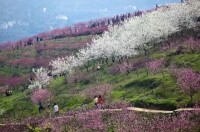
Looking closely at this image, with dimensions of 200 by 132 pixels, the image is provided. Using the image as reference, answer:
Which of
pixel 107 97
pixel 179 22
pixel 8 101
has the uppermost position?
pixel 179 22

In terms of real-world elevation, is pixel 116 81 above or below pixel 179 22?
below

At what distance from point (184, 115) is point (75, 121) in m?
19.2

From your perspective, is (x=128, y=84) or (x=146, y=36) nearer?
(x=128, y=84)

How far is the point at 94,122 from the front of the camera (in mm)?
62750

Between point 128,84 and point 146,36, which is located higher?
point 146,36

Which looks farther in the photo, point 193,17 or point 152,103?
point 193,17

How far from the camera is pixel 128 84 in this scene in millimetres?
99688

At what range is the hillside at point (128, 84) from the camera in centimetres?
6269

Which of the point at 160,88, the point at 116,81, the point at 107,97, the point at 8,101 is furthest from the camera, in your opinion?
the point at 8,101

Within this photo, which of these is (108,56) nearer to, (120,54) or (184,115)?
(120,54)

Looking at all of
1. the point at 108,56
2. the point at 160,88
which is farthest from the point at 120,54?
the point at 160,88

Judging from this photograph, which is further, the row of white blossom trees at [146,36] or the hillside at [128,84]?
the row of white blossom trees at [146,36]

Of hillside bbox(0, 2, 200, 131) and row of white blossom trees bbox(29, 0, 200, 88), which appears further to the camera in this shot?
row of white blossom trees bbox(29, 0, 200, 88)

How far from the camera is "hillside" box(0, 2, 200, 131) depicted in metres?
62.7
